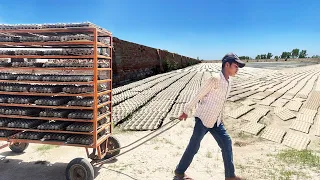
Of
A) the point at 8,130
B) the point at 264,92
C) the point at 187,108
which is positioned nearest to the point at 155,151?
the point at 187,108

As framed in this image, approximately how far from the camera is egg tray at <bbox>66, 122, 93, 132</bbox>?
4.18 metres

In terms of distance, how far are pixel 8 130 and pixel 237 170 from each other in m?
3.71

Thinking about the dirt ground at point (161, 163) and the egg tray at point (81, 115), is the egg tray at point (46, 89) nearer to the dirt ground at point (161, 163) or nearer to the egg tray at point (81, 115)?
the egg tray at point (81, 115)

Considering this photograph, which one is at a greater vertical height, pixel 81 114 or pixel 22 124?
pixel 81 114

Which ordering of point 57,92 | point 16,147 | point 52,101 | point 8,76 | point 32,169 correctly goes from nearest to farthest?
point 52,101 → point 57,92 → point 8,76 → point 32,169 → point 16,147

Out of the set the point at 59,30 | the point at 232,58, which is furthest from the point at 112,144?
the point at 232,58

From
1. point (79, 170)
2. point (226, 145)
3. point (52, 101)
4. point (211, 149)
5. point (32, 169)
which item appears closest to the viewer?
point (226, 145)

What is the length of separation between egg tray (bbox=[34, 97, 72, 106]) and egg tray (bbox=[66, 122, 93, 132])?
38 cm

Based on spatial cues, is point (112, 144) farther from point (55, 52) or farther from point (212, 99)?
point (212, 99)

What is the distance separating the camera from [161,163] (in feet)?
16.0

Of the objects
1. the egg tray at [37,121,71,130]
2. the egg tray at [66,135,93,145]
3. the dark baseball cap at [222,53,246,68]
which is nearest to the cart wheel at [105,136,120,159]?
the egg tray at [66,135,93,145]

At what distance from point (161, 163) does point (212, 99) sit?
1.67m

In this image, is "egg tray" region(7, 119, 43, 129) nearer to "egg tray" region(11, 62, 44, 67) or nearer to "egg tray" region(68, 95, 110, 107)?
"egg tray" region(68, 95, 110, 107)

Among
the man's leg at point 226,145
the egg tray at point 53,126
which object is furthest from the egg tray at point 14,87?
the man's leg at point 226,145
